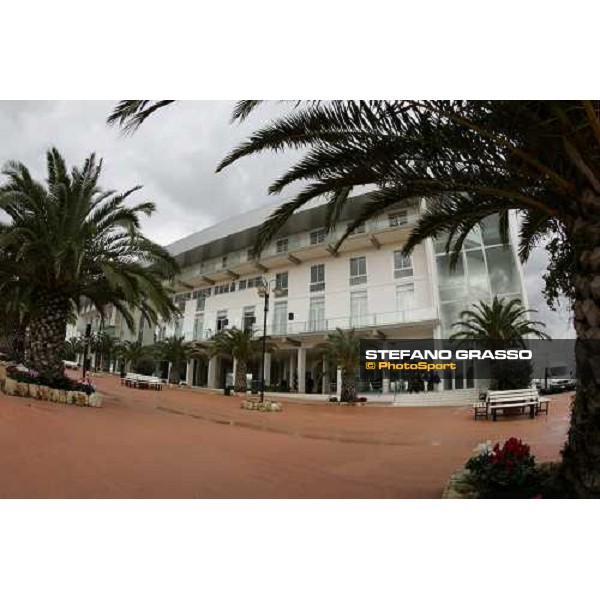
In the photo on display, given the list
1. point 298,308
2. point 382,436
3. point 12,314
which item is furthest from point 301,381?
point 12,314

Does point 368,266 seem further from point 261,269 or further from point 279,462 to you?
point 279,462

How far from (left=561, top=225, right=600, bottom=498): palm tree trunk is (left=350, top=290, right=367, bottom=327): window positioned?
8.64 m

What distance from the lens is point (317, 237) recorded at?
11102mm

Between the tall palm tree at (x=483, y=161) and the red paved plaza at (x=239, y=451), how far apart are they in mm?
1956

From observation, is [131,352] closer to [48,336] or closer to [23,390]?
[48,336]

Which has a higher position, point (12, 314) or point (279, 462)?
point (12, 314)

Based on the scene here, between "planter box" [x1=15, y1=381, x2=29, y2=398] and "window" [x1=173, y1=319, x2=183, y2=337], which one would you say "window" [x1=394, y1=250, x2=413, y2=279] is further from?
"window" [x1=173, y1=319, x2=183, y2=337]

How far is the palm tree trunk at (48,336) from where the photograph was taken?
11.5 metres

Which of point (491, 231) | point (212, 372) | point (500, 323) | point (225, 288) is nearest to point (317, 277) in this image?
point (225, 288)

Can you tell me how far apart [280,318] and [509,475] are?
39.5 feet

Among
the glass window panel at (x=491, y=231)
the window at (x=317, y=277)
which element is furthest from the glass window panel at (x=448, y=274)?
the window at (x=317, y=277)

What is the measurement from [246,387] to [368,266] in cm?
1109

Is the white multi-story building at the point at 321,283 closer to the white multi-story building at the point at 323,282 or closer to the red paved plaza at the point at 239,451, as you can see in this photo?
the white multi-story building at the point at 323,282

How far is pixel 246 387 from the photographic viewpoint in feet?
69.5
